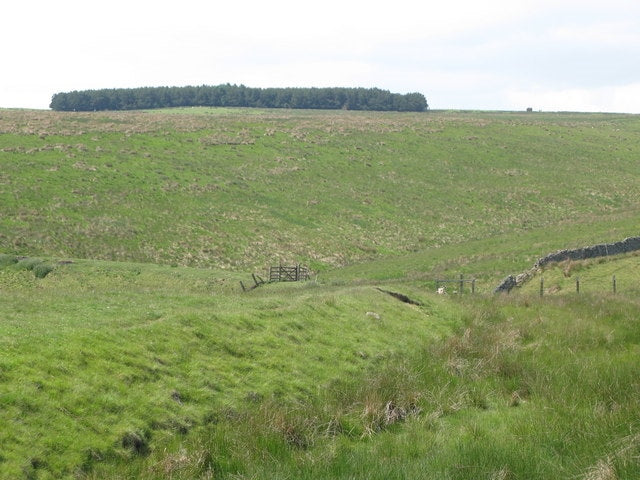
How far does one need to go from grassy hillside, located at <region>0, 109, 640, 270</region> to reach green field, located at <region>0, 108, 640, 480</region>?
440 mm

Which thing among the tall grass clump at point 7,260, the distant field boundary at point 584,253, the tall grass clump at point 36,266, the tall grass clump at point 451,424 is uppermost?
the tall grass clump at point 451,424

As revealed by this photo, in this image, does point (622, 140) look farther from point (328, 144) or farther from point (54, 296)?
point (54, 296)

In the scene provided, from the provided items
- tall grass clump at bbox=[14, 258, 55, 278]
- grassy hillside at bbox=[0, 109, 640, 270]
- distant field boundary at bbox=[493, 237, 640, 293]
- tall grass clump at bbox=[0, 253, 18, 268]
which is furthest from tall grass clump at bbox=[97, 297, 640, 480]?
grassy hillside at bbox=[0, 109, 640, 270]

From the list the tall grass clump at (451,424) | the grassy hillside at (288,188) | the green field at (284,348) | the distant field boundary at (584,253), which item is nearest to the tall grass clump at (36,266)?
the green field at (284,348)

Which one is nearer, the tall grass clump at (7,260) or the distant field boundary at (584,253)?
the tall grass clump at (7,260)

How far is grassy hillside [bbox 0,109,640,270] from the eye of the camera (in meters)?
53.4

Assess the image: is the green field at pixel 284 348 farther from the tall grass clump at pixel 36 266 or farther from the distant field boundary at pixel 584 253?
the distant field boundary at pixel 584 253

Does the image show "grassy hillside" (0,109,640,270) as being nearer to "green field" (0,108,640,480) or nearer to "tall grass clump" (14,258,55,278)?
"green field" (0,108,640,480)

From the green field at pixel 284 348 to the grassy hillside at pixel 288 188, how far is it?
1.44 feet

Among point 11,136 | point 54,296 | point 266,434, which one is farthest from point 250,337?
point 11,136

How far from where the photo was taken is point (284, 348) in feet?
61.0

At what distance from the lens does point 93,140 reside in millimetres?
76688

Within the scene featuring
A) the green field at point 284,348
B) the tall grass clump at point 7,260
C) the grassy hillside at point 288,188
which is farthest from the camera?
the grassy hillside at point 288,188

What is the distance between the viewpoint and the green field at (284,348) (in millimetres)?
11883
